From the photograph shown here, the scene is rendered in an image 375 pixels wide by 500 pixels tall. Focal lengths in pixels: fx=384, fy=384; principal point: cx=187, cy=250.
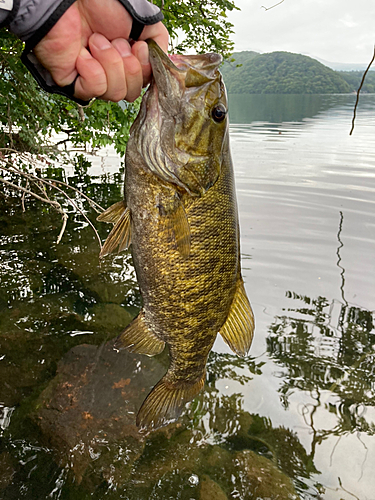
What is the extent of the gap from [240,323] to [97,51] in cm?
159

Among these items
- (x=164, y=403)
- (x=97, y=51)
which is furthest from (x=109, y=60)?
(x=164, y=403)

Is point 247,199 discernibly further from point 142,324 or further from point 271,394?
point 142,324

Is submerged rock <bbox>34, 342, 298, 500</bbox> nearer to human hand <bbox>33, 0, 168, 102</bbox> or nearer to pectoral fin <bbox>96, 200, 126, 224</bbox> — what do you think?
pectoral fin <bbox>96, 200, 126, 224</bbox>

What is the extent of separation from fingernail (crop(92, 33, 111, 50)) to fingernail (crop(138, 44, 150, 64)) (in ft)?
0.49

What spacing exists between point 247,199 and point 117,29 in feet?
31.1

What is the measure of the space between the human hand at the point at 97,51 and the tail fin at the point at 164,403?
172 centimetres

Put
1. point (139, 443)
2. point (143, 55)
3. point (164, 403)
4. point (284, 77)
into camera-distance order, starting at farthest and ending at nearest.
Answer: point (284, 77) → point (139, 443) → point (164, 403) → point (143, 55)

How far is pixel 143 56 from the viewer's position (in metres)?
1.76

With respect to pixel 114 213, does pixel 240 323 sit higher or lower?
lower

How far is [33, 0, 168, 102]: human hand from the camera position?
1.58 m

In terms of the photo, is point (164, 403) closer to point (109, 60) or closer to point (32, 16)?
point (109, 60)

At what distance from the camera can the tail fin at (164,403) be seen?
234 cm

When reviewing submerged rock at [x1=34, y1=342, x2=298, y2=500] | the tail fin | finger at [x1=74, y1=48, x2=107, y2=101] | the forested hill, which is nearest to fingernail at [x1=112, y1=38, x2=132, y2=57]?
finger at [x1=74, y1=48, x2=107, y2=101]

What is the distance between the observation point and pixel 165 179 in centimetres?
191
